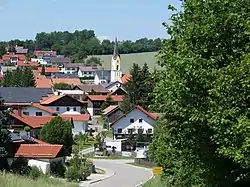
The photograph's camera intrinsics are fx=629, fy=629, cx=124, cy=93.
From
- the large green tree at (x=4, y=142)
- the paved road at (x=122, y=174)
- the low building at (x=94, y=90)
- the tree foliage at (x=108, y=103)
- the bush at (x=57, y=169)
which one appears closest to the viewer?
the paved road at (x=122, y=174)

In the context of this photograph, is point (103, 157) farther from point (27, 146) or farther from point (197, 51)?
point (197, 51)

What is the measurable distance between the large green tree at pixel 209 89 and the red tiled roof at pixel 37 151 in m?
21.5


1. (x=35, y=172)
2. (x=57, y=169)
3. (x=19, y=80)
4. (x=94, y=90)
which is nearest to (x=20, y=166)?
(x=57, y=169)

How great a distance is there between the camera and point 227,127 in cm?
1575

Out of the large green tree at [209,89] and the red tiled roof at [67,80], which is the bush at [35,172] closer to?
the large green tree at [209,89]

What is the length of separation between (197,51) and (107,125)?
59.7 meters

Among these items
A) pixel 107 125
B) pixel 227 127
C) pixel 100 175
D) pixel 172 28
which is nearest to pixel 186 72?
pixel 227 127

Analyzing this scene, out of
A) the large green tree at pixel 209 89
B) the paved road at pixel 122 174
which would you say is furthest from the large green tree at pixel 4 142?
the large green tree at pixel 209 89

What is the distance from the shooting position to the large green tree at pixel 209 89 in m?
15.5

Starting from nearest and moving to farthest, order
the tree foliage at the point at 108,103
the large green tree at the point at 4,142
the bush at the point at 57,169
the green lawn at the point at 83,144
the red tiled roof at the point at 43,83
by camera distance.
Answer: the large green tree at the point at 4,142
the bush at the point at 57,169
the green lawn at the point at 83,144
the tree foliage at the point at 108,103
the red tiled roof at the point at 43,83

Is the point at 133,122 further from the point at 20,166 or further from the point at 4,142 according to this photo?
the point at 20,166

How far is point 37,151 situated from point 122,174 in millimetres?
6481

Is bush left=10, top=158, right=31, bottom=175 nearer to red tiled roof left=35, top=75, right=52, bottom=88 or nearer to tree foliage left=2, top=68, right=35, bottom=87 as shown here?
tree foliage left=2, top=68, right=35, bottom=87

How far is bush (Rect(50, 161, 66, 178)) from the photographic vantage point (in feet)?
135
